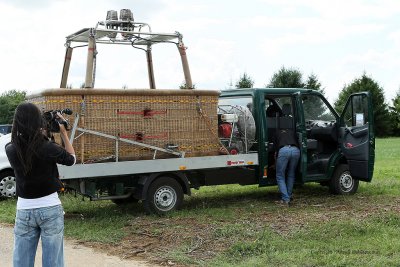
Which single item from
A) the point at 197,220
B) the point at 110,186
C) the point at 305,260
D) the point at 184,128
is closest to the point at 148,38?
the point at 184,128

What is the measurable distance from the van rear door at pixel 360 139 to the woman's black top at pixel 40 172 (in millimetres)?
7571

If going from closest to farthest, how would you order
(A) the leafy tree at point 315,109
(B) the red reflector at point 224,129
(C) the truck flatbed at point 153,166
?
(C) the truck flatbed at point 153,166 < (B) the red reflector at point 224,129 < (A) the leafy tree at point 315,109

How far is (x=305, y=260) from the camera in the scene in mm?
6480

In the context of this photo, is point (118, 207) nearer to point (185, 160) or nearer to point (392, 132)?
point (185, 160)

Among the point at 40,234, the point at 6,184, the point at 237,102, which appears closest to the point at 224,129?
the point at 237,102

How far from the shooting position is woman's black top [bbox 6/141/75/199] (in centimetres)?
455

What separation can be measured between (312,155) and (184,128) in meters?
3.17

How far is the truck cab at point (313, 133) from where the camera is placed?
10734 mm

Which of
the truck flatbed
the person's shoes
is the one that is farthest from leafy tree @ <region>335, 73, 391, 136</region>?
the truck flatbed

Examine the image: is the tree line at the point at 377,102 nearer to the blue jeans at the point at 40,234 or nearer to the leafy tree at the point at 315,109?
the leafy tree at the point at 315,109

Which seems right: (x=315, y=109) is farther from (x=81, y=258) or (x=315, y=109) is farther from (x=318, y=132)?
(x=81, y=258)

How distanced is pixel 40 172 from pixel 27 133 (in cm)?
32

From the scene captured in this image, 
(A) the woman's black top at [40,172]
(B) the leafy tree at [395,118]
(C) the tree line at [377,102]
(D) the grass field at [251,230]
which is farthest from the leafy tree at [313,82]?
(A) the woman's black top at [40,172]

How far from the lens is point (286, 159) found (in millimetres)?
10664
